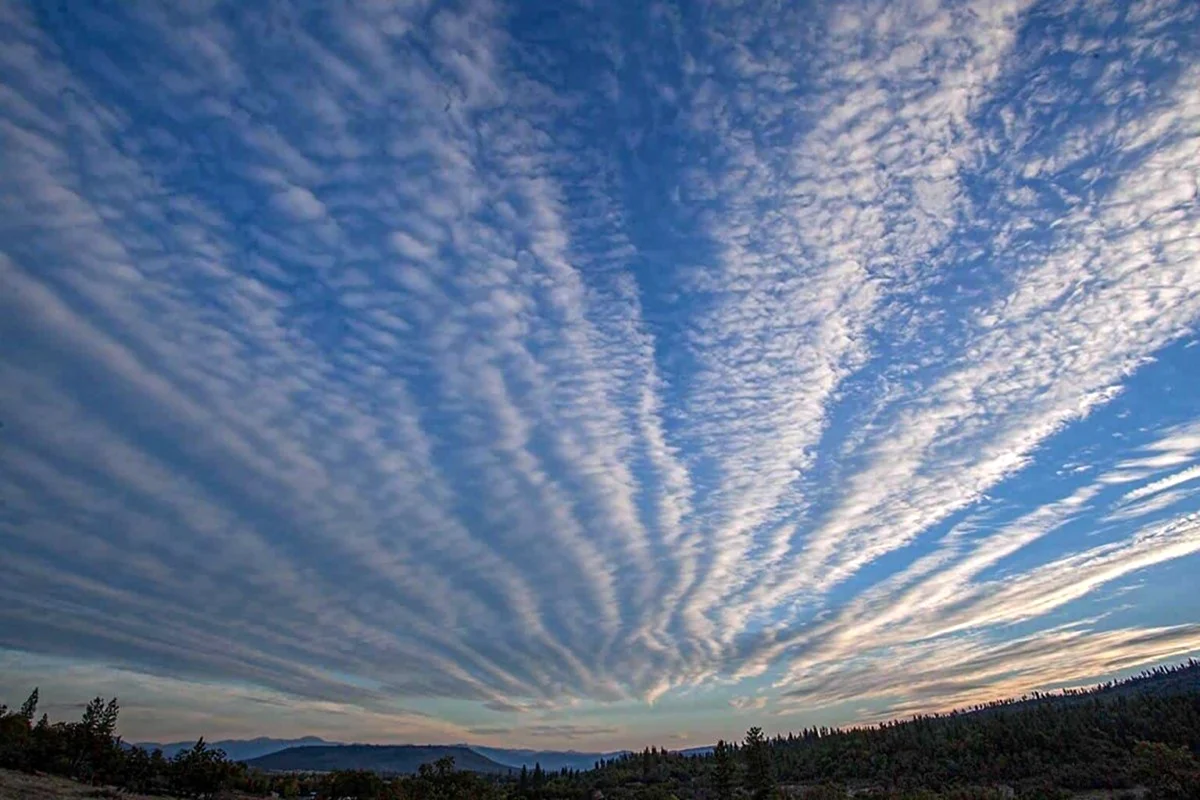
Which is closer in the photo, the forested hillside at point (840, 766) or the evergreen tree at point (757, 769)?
the forested hillside at point (840, 766)

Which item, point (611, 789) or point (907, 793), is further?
point (611, 789)

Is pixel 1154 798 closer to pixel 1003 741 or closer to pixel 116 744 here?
pixel 1003 741

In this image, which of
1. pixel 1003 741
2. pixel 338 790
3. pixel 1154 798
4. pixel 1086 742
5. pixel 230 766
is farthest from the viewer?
pixel 1003 741

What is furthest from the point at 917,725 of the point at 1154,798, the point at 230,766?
the point at 230,766

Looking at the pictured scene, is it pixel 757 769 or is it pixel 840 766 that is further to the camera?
pixel 840 766

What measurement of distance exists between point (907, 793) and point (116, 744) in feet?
219

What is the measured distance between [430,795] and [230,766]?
16.7 meters

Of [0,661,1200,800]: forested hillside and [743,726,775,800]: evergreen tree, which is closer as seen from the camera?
[0,661,1200,800]: forested hillside

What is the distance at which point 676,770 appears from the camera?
4035 inches

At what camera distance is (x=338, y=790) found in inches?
2418

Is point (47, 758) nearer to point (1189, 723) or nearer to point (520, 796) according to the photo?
point (520, 796)

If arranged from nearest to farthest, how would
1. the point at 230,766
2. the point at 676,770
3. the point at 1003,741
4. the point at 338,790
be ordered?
1. the point at 230,766
2. the point at 338,790
3. the point at 1003,741
4. the point at 676,770

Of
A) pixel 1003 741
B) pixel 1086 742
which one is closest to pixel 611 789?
pixel 1003 741

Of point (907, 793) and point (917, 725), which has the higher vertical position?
point (917, 725)
